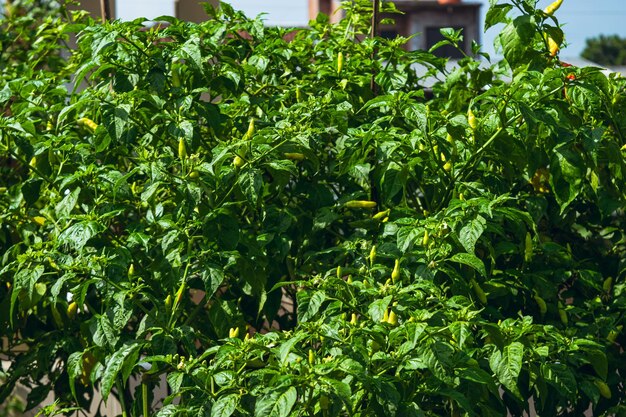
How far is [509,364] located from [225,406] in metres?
0.65

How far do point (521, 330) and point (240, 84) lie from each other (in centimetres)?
124

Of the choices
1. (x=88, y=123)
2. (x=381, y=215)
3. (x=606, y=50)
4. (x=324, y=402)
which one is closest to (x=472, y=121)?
(x=381, y=215)

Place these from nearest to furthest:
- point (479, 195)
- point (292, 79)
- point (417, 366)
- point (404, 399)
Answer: point (417, 366) → point (404, 399) → point (479, 195) → point (292, 79)

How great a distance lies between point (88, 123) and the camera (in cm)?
351

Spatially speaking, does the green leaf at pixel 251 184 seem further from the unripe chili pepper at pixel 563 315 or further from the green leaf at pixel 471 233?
the unripe chili pepper at pixel 563 315

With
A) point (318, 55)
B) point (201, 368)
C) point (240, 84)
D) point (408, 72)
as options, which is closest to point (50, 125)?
point (240, 84)

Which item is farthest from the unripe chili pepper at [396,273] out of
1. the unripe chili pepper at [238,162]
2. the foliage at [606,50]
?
the foliage at [606,50]

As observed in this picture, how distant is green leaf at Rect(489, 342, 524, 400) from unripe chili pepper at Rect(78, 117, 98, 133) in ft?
5.17

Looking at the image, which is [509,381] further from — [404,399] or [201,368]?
[201,368]

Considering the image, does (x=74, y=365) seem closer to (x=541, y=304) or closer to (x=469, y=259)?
(x=469, y=259)

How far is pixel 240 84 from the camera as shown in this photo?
3.39 metres

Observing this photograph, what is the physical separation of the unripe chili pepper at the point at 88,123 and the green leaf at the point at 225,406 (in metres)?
1.38

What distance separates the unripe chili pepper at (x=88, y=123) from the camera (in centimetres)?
351

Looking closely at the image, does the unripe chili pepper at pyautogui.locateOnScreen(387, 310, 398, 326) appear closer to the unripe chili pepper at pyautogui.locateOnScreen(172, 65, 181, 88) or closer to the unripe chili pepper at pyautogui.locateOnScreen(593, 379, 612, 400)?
the unripe chili pepper at pyautogui.locateOnScreen(593, 379, 612, 400)
